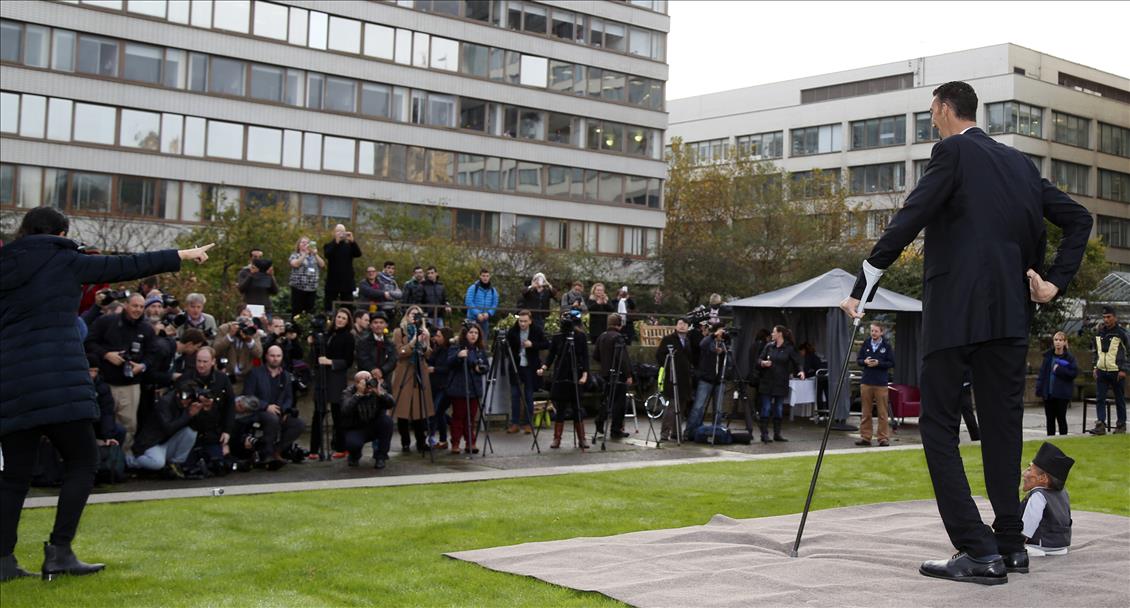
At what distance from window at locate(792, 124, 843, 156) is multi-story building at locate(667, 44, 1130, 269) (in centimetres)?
8

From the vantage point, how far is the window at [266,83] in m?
52.6

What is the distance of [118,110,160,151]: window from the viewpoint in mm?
48969

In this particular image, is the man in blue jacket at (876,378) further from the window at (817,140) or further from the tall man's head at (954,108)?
the window at (817,140)

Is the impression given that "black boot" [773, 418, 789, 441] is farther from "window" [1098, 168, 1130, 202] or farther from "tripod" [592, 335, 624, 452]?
"window" [1098, 168, 1130, 202]

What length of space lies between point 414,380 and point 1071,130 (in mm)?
13615

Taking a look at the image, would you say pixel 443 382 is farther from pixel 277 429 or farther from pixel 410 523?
pixel 410 523

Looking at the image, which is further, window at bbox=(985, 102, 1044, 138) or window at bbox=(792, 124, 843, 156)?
window at bbox=(792, 124, 843, 156)

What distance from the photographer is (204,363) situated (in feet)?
43.6

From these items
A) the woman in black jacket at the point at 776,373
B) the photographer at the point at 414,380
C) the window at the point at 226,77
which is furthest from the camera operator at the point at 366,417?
the window at the point at 226,77

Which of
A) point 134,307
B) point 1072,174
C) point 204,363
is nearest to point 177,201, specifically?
point 204,363

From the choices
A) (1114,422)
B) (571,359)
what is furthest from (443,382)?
(1114,422)

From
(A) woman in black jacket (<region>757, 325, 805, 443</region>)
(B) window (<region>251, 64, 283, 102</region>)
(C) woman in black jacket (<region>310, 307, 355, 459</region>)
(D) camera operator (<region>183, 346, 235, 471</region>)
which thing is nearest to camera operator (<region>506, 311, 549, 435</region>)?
(C) woman in black jacket (<region>310, 307, 355, 459</region>)

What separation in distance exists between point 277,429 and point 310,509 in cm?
428

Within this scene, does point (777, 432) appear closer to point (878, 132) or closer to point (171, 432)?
point (171, 432)
